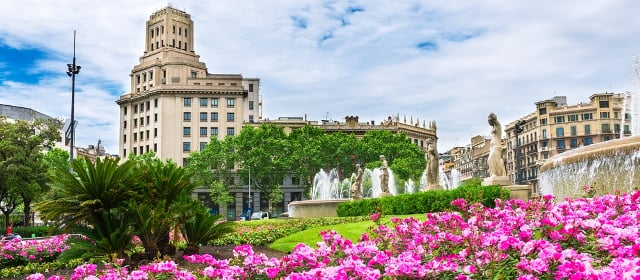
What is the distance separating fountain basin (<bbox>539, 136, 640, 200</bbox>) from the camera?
16.0m

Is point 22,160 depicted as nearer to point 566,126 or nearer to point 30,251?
point 30,251

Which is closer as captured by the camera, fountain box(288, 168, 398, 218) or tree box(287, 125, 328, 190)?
fountain box(288, 168, 398, 218)

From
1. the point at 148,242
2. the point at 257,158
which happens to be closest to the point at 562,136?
the point at 257,158

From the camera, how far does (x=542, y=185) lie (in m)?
21.0

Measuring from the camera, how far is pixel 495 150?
19938 millimetres

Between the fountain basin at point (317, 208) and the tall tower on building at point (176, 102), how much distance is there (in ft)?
169

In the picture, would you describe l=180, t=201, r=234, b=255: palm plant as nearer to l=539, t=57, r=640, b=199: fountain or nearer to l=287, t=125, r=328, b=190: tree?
l=539, t=57, r=640, b=199: fountain

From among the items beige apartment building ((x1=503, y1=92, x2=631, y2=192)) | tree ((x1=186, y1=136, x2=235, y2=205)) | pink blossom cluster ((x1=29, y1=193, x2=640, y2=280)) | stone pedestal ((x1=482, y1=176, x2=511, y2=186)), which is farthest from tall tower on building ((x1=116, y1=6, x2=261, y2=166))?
pink blossom cluster ((x1=29, y1=193, x2=640, y2=280))

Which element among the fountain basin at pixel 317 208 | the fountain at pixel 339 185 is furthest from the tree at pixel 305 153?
the fountain basin at pixel 317 208

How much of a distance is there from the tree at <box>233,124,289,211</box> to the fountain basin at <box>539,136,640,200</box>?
4849 cm

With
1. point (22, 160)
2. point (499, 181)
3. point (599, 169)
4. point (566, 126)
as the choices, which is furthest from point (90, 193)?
point (566, 126)

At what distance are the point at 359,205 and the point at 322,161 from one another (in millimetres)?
40297

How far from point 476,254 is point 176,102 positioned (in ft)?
269

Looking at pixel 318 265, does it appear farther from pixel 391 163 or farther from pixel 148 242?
pixel 391 163
